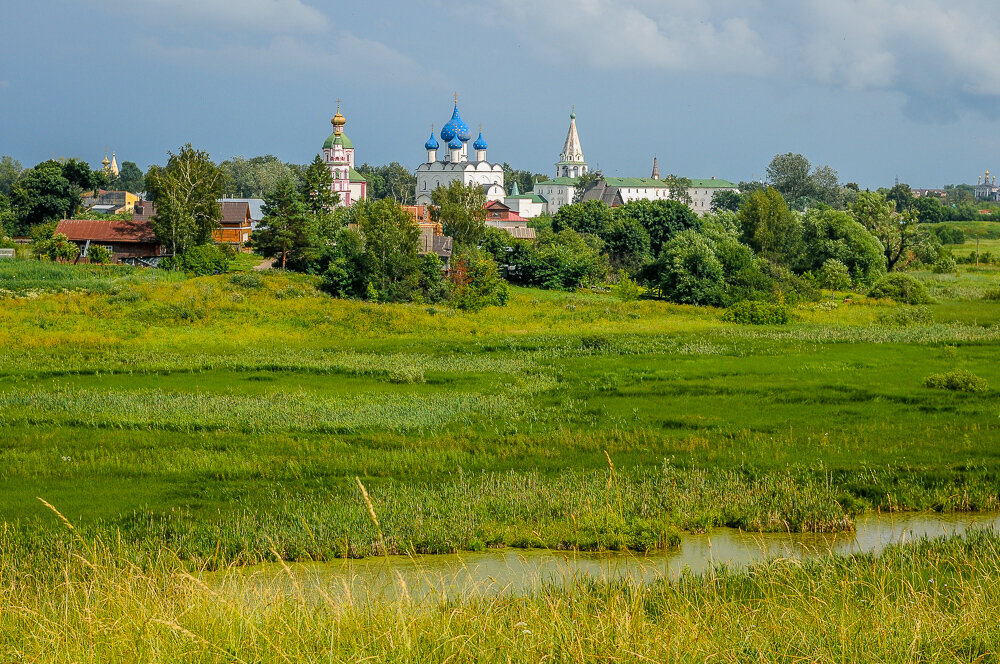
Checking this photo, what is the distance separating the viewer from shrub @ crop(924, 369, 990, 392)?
21.1m

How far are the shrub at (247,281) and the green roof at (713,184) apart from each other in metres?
104

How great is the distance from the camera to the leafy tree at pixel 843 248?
53.4 metres

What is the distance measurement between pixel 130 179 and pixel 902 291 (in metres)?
126

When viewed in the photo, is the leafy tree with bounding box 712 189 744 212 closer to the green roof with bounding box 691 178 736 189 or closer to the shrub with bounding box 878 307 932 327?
the green roof with bounding box 691 178 736 189

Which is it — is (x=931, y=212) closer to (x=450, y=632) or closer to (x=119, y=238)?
(x=119, y=238)

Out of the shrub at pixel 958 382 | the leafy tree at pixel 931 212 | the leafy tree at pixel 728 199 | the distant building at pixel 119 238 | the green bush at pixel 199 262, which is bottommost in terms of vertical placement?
the shrub at pixel 958 382

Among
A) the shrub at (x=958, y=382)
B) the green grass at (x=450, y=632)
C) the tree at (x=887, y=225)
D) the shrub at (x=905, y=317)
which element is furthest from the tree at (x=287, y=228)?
the green grass at (x=450, y=632)

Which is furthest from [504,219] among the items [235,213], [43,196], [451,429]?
[451,429]

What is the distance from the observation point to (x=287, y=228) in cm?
4759

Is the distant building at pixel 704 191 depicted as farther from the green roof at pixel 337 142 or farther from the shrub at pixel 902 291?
the shrub at pixel 902 291

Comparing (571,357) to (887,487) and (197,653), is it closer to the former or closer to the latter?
(887,487)

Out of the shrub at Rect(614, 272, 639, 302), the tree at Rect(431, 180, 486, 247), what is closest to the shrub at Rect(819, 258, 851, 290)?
the shrub at Rect(614, 272, 639, 302)

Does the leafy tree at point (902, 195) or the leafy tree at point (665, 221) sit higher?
the leafy tree at point (902, 195)

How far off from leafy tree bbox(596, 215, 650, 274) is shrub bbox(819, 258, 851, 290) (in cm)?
1082
